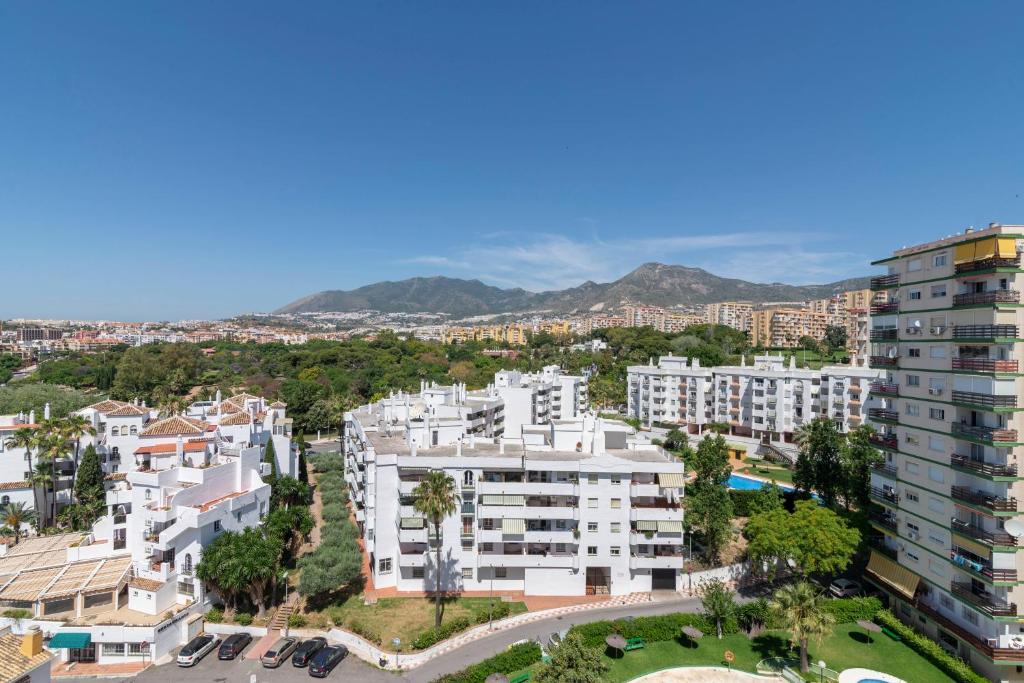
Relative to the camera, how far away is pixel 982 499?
31688mm

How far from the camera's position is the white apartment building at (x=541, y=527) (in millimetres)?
43438

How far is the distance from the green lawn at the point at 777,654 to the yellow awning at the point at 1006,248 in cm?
2522

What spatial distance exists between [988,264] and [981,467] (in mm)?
12188

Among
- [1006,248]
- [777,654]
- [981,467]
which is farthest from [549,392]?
[1006,248]

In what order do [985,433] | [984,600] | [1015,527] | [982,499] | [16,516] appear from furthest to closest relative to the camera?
[16,516] → [985,433] → [982,499] → [984,600] → [1015,527]

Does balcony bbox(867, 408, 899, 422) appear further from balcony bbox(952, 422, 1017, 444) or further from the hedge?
the hedge

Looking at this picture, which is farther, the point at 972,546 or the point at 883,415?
the point at 883,415

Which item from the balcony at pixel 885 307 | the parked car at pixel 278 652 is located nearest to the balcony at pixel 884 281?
the balcony at pixel 885 307

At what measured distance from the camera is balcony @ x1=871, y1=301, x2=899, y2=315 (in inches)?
1559

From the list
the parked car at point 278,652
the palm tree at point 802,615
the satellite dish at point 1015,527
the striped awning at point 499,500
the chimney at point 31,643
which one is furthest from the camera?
the striped awning at point 499,500

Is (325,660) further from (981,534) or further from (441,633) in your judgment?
(981,534)

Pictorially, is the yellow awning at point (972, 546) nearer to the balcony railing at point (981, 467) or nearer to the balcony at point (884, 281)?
the balcony railing at point (981, 467)

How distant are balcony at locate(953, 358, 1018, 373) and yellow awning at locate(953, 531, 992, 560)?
1025 cm

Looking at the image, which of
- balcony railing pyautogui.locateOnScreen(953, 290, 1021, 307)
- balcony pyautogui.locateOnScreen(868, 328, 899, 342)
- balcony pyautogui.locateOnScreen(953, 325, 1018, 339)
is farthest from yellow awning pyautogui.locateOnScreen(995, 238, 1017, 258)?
balcony pyautogui.locateOnScreen(868, 328, 899, 342)
